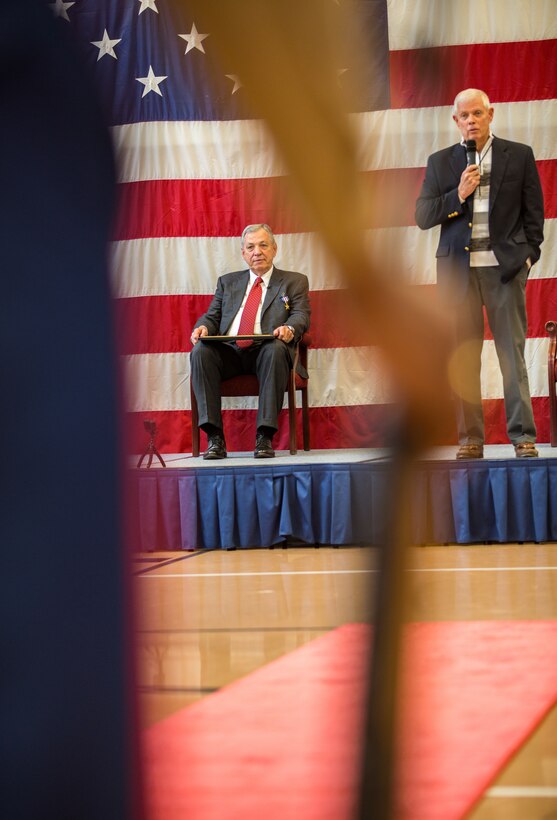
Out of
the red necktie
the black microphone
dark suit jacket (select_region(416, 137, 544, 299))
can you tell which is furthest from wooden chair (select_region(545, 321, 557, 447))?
the red necktie

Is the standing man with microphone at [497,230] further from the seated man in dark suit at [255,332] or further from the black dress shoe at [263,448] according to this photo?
the black dress shoe at [263,448]

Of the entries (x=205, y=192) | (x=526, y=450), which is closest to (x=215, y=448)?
(x=526, y=450)

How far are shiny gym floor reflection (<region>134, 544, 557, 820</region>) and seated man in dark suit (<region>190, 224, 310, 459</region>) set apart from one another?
516 millimetres

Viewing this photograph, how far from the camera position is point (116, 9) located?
4613 mm

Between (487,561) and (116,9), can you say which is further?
(116,9)

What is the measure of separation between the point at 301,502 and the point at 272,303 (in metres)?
0.95

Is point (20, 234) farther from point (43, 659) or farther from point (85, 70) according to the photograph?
point (43, 659)

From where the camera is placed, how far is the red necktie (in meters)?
3.96

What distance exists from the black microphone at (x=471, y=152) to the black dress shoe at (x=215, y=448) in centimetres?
134

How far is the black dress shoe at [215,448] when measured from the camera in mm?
3711

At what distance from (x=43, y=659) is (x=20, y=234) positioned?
0.20 metres

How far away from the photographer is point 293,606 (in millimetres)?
2342

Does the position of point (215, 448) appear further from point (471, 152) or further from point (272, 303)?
point (471, 152)

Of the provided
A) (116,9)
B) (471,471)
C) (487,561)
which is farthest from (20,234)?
(116,9)
